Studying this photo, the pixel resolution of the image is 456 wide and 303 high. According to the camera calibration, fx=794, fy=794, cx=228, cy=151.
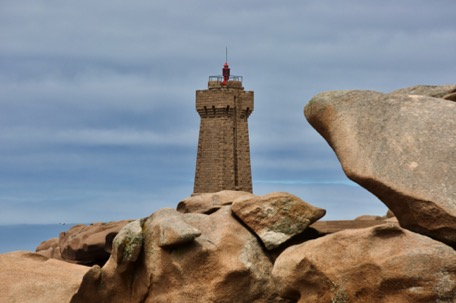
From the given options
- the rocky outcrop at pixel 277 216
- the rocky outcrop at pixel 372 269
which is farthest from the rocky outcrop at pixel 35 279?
the rocky outcrop at pixel 372 269

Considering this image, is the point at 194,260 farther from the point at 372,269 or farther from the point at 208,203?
the point at 372,269

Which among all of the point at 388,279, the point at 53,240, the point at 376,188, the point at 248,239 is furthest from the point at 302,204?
the point at 53,240

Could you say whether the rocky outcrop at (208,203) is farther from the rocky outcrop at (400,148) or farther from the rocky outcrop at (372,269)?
the rocky outcrop at (372,269)

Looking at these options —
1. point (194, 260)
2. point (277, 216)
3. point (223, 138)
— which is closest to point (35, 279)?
point (194, 260)

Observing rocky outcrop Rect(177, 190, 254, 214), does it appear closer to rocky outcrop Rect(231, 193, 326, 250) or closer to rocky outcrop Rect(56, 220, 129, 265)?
rocky outcrop Rect(231, 193, 326, 250)

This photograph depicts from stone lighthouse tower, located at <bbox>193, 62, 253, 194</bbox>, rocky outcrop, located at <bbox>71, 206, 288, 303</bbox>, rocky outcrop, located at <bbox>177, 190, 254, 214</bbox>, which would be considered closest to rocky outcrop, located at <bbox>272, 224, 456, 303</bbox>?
rocky outcrop, located at <bbox>71, 206, 288, 303</bbox>

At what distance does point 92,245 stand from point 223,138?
118 ft

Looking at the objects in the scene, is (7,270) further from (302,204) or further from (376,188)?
(376,188)

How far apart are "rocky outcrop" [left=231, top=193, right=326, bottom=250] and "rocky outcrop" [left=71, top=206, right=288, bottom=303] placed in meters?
0.28

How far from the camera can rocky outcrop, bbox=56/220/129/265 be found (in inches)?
915

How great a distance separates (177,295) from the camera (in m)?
15.9

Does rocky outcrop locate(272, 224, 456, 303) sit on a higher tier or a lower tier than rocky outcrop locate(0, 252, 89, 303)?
higher

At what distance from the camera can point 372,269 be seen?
518 inches

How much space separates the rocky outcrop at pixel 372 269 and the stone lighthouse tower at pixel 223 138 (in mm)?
43689
